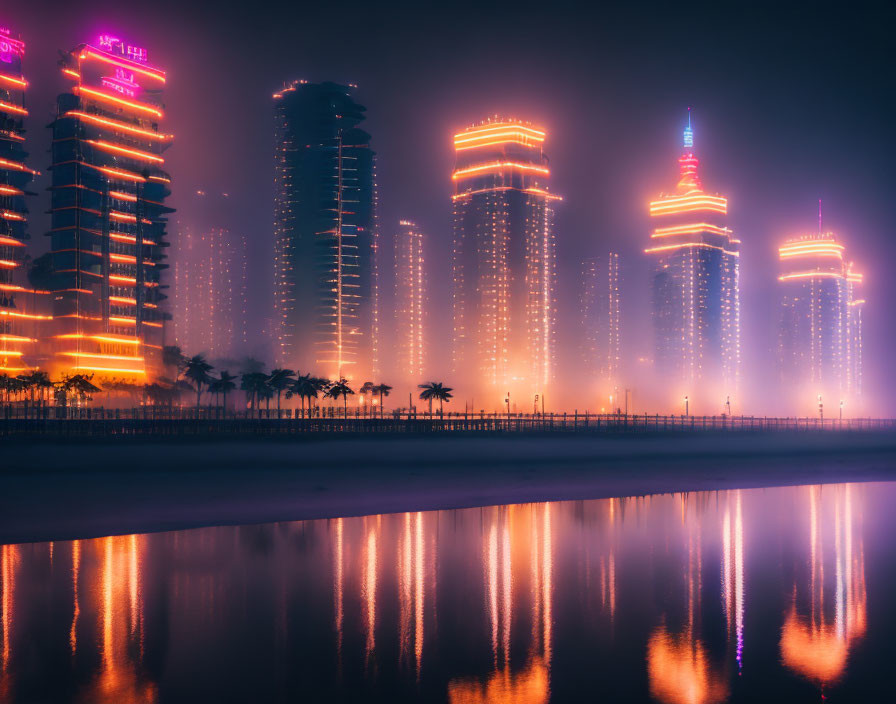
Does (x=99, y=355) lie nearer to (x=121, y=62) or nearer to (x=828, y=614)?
(x=121, y=62)

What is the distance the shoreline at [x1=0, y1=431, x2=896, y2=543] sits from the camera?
4497 cm

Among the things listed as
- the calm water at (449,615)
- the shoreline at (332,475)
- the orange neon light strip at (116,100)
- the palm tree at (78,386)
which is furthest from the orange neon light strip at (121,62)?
the calm water at (449,615)

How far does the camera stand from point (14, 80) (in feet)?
484

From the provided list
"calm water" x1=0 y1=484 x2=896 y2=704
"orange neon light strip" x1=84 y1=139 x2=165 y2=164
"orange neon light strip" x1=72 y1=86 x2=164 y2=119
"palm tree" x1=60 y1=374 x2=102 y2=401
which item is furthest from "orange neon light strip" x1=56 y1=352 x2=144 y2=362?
"calm water" x1=0 y1=484 x2=896 y2=704

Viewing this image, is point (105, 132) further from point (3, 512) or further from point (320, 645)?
point (320, 645)

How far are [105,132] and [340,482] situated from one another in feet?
482

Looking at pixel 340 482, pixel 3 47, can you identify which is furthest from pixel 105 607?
pixel 3 47

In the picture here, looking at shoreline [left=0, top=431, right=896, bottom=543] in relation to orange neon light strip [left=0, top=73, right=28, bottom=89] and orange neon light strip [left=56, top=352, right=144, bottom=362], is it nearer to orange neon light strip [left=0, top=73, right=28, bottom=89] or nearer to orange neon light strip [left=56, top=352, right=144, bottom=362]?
orange neon light strip [left=56, top=352, right=144, bottom=362]

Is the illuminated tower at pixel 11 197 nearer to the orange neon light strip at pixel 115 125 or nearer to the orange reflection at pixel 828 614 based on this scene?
the orange neon light strip at pixel 115 125

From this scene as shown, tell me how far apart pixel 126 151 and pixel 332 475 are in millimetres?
144205

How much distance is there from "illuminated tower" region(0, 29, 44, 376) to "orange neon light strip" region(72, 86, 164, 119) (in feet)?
74.1

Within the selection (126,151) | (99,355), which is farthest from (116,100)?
(99,355)

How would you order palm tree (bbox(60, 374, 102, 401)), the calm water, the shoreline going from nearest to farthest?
the calm water, the shoreline, palm tree (bbox(60, 374, 102, 401))

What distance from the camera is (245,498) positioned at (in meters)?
50.2
